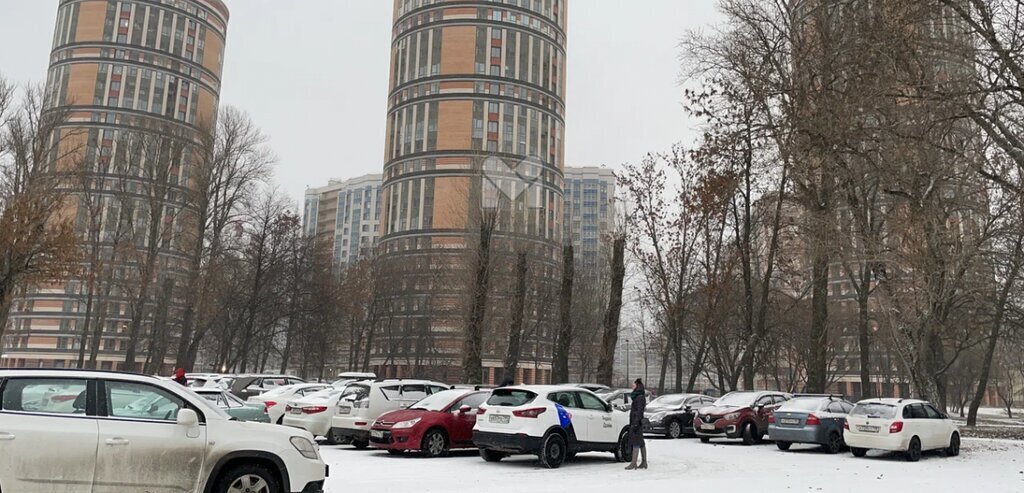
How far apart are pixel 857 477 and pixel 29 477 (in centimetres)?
1325

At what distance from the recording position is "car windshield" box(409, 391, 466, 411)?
55.3 feet

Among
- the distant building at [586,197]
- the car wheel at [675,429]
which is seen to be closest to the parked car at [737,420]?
the car wheel at [675,429]

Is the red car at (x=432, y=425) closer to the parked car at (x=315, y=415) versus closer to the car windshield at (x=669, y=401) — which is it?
the parked car at (x=315, y=415)

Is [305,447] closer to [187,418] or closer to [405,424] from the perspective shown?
[187,418]

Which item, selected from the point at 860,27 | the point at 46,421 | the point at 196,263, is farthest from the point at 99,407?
the point at 196,263

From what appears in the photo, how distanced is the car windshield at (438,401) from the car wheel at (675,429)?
9674mm

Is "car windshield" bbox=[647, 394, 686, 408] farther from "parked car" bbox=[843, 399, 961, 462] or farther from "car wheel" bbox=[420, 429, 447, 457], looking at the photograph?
"car wheel" bbox=[420, 429, 447, 457]

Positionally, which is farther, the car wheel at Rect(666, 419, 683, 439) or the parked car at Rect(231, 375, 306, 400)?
the parked car at Rect(231, 375, 306, 400)

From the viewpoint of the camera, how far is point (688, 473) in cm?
1469

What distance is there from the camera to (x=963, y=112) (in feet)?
62.3

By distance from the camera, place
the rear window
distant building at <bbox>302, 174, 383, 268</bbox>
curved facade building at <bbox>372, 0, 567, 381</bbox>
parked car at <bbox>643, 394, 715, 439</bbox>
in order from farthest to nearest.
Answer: distant building at <bbox>302, 174, 383, 268</bbox>
curved facade building at <bbox>372, 0, 567, 381</bbox>
parked car at <bbox>643, 394, 715, 439</bbox>
the rear window

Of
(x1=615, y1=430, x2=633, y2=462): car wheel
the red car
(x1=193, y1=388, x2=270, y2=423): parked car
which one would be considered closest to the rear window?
the red car

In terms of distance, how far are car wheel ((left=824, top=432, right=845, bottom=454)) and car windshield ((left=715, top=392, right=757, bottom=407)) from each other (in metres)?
3.24

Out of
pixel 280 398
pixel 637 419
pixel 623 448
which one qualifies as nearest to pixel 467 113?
pixel 280 398
